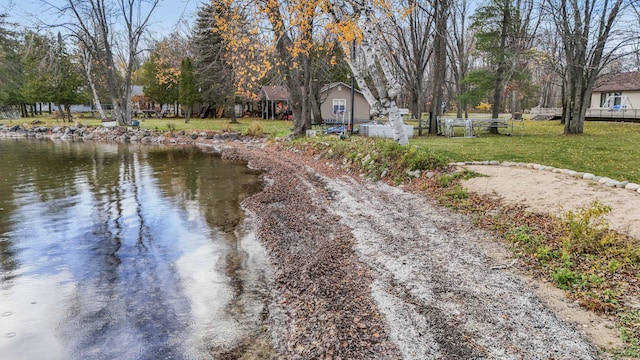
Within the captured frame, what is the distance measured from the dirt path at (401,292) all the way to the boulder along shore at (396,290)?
14 mm

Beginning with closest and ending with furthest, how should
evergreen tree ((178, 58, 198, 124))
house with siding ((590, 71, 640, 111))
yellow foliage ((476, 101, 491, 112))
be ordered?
house with siding ((590, 71, 640, 111))
evergreen tree ((178, 58, 198, 124))
yellow foliage ((476, 101, 491, 112))

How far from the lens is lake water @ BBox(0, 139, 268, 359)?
160 inches

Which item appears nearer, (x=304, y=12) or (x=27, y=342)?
(x=27, y=342)

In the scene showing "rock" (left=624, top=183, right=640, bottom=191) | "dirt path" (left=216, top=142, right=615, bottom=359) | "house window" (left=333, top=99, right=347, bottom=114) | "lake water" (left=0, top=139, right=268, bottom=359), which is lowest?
"lake water" (left=0, top=139, right=268, bottom=359)

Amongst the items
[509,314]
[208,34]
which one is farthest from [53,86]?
[509,314]

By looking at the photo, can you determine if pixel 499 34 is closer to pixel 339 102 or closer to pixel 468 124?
pixel 468 124

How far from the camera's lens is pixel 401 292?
4461 millimetres

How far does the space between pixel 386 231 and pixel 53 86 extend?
38.6 metres

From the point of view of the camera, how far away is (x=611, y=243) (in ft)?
16.1

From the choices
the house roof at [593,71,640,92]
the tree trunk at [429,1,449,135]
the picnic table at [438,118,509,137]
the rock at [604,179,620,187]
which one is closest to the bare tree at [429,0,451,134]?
the tree trunk at [429,1,449,135]

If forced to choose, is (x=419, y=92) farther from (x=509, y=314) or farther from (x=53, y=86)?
(x=53, y=86)

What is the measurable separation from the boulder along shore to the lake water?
46 centimetres

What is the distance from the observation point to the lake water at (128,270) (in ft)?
13.3

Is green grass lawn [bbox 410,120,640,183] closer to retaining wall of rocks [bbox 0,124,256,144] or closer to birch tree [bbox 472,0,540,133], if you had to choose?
birch tree [bbox 472,0,540,133]
